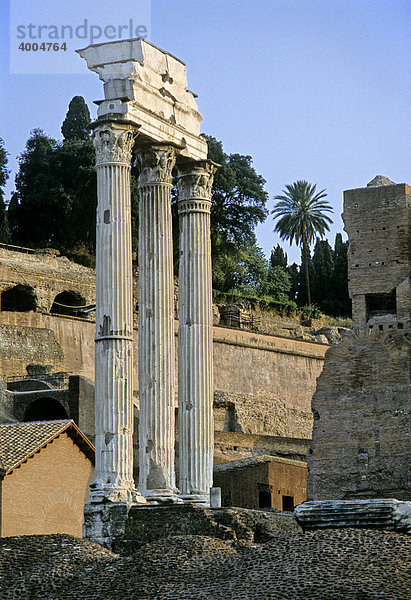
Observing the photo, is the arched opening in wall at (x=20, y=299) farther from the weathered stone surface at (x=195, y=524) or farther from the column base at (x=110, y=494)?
the weathered stone surface at (x=195, y=524)

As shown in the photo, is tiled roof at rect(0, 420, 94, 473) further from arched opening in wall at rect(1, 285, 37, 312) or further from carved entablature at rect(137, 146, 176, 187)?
arched opening in wall at rect(1, 285, 37, 312)

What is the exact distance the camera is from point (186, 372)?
59.5 feet

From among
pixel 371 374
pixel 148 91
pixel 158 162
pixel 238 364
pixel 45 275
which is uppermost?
pixel 45 275

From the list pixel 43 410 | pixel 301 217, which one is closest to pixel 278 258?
pixel 301 217

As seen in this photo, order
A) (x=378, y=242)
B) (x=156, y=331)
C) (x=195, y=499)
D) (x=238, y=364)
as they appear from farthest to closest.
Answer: (x=238, y=364) → (x=378, y=242) → (x=156, y=331) → (x=195, y=499)

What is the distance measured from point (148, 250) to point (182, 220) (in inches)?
38.6

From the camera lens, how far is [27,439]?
75.6 feet

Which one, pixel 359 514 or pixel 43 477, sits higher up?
pixel 43 477

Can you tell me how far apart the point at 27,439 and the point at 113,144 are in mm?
7505

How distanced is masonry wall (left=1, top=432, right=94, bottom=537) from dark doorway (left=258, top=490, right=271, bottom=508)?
3.90 m

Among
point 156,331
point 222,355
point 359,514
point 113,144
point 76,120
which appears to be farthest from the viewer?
point 76,120

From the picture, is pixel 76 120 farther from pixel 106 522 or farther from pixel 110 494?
pixel 106 522

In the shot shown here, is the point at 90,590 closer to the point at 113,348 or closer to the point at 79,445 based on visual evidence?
the point at 113,348

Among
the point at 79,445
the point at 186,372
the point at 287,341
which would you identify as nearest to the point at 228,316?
the point at 287,341
